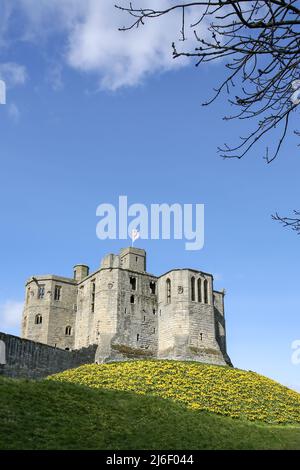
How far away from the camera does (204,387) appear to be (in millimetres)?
34156

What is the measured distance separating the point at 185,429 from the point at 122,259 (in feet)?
131

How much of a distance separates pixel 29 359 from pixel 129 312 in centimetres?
1459

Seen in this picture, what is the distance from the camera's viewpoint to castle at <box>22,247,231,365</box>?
172 ft

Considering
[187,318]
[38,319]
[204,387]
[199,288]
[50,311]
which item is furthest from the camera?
[38,319]

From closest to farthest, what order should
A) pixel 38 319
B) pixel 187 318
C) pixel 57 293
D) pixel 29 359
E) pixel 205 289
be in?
pixel 29 359 < pixel 187 318 < pixel 205 289 < pixel 38 319 < pixel 57 293

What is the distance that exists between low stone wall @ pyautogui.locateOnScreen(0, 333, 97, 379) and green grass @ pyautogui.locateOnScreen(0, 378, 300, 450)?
1677cm

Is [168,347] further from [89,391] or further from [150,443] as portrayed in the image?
[150,443]

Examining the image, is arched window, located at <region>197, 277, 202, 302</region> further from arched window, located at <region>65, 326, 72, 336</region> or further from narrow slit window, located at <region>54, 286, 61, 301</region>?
narrow slit window, located at <region>54, 286, 61, 301</region>

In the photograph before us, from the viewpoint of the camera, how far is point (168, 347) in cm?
5322

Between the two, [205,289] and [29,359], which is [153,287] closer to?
[205,289]

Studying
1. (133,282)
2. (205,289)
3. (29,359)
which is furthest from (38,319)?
(205,289)

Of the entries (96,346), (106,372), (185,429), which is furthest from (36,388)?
(96,346)

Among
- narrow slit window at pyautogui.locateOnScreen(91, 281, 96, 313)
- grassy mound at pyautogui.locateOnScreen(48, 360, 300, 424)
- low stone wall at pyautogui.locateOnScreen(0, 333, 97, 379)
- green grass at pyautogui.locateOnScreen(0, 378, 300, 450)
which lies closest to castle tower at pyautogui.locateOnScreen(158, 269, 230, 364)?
narrow slit window at pyautogui.locateOnScreen(91, 281, 96, 313)

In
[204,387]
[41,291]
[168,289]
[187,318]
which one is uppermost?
[41,291]
